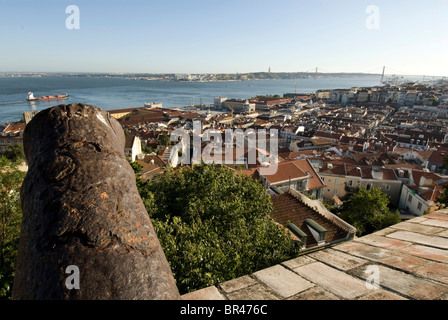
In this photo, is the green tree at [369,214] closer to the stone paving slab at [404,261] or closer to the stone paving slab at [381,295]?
the stone paving slab at [404,261]

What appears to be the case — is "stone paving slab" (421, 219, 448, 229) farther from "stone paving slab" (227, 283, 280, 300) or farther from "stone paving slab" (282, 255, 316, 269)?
"stone paving slab" (227, 283, 280, 300)

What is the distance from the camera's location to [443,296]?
1.67m

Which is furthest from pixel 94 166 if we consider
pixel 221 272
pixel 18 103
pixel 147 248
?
pixel 18 103

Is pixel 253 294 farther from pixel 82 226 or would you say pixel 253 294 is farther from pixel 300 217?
pixel 300 217

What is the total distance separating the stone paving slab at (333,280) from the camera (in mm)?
1776

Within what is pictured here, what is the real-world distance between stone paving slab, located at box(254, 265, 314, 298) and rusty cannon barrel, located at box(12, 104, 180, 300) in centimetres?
80

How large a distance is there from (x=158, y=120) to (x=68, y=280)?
76069 millimetres

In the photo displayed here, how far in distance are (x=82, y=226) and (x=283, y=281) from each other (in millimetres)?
1339

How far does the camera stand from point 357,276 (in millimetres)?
1967

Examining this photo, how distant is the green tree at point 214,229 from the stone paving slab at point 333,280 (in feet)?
5.89

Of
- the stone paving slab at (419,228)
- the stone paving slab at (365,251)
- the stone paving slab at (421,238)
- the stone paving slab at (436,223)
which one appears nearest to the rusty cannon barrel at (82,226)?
the stone paving slab at (365,251)

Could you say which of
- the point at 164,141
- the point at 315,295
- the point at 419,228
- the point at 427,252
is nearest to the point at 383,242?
the point at 427,252
